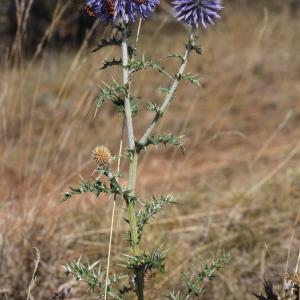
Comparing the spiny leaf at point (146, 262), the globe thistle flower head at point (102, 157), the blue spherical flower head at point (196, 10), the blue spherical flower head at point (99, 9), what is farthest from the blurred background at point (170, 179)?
the spiny leaf at point (146, 262)

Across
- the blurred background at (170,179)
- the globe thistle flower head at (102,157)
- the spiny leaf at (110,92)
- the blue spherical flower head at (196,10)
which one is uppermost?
the blue spherical flower head at (196,10)

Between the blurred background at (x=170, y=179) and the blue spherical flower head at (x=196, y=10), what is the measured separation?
388mm

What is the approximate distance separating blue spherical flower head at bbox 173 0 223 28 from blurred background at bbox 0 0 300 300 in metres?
0.39

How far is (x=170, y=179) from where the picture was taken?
177 inches

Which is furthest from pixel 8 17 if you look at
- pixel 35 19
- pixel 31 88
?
pixel 31 88

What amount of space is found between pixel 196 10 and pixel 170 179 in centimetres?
266

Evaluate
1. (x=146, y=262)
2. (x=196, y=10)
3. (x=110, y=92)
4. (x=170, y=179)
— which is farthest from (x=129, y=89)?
(x=170, y=179)

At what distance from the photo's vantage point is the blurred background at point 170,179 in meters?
3.32

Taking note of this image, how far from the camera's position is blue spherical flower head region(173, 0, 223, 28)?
1.92m

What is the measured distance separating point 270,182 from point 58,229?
1707 millimetres

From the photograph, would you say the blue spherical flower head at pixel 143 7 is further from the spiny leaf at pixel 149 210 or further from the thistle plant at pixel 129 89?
the spiny leaf at pixel 149 210

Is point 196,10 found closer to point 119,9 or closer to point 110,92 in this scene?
point 119,9

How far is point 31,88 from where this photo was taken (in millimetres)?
8492

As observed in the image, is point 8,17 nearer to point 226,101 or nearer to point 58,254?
point 226,101
